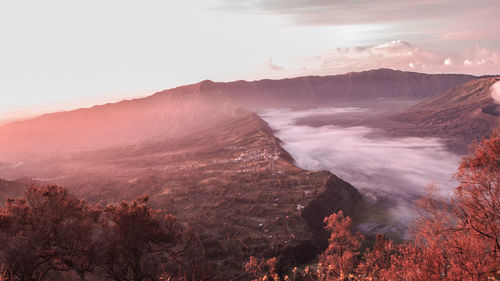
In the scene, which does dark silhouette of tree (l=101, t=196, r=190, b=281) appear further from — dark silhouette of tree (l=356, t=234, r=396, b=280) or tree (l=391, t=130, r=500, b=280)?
tree (l=391, t=130, r=500, b=280)

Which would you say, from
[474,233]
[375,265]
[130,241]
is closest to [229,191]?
[375,265]

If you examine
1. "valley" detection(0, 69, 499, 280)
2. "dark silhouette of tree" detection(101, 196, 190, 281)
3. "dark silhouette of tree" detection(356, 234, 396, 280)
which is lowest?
"valley" detection(0, 69, 499, 280)

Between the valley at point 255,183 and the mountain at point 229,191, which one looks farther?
the valley at point 255,183

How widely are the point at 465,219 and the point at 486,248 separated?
195cm

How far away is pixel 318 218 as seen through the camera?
2277 inches

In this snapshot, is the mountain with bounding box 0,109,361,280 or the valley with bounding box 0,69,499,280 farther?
the valley with bounding box 0,69,499,280

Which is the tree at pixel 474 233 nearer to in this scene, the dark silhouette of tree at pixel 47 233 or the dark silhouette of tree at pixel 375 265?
the dark silhouette of tree at pixel 375 265

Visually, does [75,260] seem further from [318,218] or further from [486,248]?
[318,218]

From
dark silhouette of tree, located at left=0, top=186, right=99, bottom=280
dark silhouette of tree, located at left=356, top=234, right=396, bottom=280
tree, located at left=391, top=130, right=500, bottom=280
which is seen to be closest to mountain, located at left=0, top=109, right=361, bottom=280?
dark silhouette of tree, located at left=356, top=234, right=396, bottom=280

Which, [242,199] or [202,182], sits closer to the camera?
[242,199]

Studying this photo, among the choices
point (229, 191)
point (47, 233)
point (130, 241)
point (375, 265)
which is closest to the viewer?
point (47, 233)

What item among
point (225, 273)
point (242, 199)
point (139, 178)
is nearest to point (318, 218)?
point (242, 199)

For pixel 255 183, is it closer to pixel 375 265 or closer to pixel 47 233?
pixel 375 265

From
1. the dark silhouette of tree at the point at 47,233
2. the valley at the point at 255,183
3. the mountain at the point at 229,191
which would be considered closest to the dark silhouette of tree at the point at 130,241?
the dark silhouette of tree at the point at 47,233
